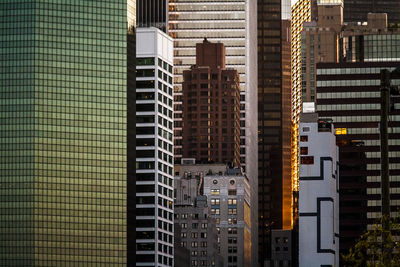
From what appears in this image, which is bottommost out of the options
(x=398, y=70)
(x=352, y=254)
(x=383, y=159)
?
(x=352, y=254)

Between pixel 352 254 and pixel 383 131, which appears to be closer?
pixel 383 131

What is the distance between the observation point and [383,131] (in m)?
51.2

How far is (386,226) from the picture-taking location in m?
55.1

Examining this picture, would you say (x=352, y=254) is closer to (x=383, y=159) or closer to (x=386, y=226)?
(x=386, y=226)

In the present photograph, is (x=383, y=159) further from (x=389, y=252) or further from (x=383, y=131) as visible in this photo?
(x=389, y=252)

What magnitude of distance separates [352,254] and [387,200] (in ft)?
14.2

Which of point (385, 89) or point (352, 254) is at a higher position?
point (385, 89)

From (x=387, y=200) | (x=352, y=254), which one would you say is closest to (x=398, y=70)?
(x=387, y=200)

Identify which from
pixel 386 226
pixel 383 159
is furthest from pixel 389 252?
pixel 383 159

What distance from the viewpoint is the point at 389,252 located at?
55375 millimetres

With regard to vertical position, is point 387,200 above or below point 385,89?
below

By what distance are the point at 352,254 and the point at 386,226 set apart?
7.16 ft

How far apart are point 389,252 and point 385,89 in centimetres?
943

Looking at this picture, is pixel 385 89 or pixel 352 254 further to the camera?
pixel 352 254
